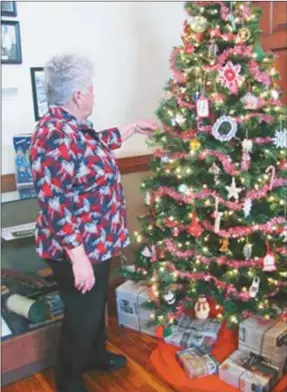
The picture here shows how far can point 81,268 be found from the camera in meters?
1.43

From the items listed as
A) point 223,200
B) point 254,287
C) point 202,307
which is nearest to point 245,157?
point 223,200

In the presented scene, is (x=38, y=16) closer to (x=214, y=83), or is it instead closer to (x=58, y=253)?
(x=214, y=83)

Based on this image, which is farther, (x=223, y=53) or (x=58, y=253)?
(x=223, y=53)

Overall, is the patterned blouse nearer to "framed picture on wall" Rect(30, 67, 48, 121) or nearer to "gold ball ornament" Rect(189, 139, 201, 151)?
"gold ball ornament" Rect(189, 139, 201, 151)

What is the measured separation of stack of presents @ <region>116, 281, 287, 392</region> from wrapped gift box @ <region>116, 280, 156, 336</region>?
5 cm

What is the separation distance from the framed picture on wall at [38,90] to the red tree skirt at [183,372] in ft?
4.60

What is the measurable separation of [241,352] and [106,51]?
1.81 m

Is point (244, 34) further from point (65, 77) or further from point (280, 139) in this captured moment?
point (65, 77)

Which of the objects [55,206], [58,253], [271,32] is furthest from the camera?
[271,32]

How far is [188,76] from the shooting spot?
191 centimetres

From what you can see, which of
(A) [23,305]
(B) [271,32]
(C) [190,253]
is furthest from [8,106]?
(B) [271,32]

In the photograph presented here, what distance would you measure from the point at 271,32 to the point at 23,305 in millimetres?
2085

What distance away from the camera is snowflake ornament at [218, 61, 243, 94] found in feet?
5.79

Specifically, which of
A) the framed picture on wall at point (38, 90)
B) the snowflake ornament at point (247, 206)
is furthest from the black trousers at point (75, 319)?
the framed picture on wall at point (38, 90)
